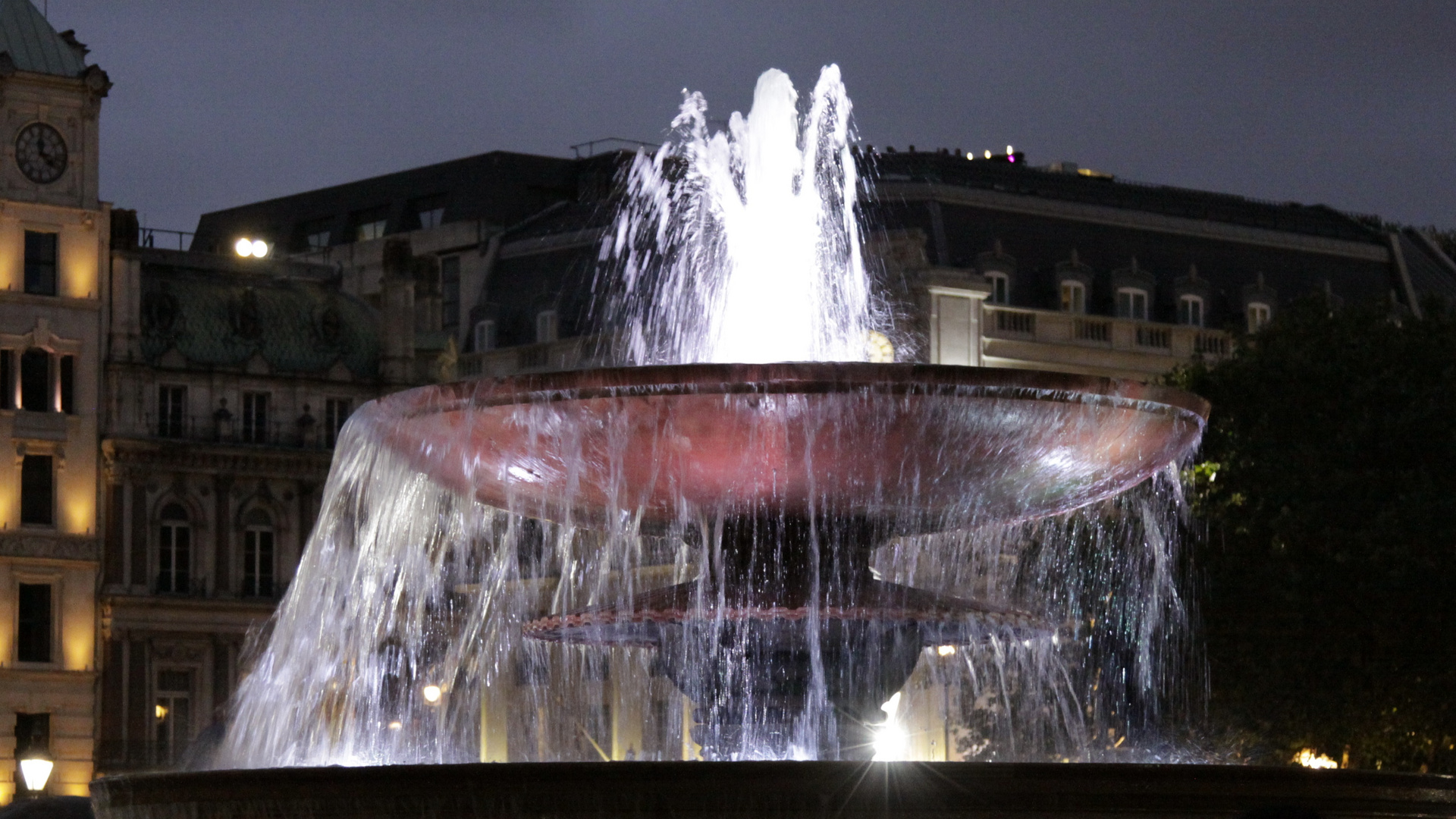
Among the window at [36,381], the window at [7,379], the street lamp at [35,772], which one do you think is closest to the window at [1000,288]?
the window at [36,381]

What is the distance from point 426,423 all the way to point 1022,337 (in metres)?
46.7

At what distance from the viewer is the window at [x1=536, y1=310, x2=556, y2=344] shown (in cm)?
6425

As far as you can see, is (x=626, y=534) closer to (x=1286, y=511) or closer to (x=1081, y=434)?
(x=1081, y=434)

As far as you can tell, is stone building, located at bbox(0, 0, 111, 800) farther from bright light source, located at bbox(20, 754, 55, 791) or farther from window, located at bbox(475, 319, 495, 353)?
bright light source, located at bbox(20, 754, 55, 791)

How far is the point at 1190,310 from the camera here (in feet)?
212

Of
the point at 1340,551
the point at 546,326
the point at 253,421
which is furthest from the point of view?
the point at 253,421

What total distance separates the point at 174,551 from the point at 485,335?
9.17 m

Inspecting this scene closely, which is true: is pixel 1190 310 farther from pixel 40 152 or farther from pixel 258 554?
pixel 40 152

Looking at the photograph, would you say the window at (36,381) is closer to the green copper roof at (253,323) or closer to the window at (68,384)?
the window at (68,384)

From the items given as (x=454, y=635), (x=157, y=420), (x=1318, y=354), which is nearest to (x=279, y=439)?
(x=157, y=420)

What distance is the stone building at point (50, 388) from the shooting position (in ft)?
205

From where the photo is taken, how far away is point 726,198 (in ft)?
67.0

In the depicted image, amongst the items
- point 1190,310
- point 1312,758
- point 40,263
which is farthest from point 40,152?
point 1312,758

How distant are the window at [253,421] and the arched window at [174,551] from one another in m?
2.51
